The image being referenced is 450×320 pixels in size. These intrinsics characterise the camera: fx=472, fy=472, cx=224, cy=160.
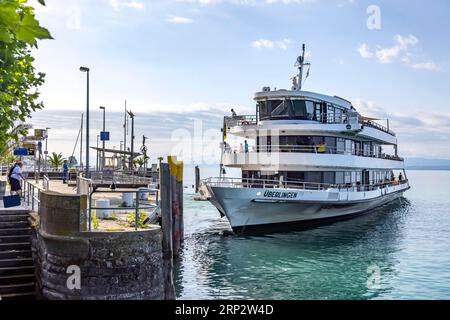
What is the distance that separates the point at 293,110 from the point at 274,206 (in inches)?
245

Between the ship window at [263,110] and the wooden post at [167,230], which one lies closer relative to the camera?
the wooden post at [167,230]

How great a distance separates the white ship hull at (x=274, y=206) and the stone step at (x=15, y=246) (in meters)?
11.3

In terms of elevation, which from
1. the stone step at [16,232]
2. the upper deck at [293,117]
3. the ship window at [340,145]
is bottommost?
the stone step at [16,232]

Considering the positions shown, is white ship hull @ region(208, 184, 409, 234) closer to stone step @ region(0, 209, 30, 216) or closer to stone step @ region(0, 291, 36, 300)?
stone step @ region(0, 209, 30, 216)

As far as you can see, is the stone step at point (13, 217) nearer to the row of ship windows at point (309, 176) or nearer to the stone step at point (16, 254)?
the stone step at point (16, 254)

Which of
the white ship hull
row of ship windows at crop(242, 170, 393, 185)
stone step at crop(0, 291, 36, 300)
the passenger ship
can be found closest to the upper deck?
the passenger ship

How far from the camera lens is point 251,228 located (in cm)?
2414

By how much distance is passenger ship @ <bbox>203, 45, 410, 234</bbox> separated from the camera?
937 inches

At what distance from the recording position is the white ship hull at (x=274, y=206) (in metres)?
23.2

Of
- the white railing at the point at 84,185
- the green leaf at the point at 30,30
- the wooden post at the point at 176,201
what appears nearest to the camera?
the green leaf at the point at 30,30

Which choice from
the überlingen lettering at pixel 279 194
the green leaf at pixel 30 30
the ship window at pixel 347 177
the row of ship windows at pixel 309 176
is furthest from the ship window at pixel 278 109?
the green leaf at pixel 30 30
